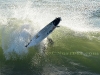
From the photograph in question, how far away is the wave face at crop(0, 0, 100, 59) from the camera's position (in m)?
16.4

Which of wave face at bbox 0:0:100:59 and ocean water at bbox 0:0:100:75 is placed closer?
ocean water at bbox 0:0:100:75

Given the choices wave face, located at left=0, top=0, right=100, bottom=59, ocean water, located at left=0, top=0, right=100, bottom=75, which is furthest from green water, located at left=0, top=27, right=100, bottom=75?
wave face, located at left=0, top=0, right=100, bottom=59

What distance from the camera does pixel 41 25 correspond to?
60.6ft

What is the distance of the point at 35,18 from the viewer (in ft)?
67.0

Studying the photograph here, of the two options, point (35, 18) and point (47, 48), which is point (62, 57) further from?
point (35, 18)

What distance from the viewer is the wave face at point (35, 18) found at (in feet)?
53.8

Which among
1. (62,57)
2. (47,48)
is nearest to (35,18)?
(47,48)

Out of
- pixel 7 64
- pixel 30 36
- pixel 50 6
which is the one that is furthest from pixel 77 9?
pixel 7 64

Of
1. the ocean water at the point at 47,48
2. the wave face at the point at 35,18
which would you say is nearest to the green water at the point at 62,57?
the ocean water at the point at 47,48

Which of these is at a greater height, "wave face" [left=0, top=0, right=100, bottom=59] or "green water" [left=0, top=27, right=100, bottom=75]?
"wave face" [left=0, top=0, right=100, bottom=59]

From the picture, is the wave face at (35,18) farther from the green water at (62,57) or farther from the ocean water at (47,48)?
the green water at (62,57)

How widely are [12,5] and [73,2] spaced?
843cm

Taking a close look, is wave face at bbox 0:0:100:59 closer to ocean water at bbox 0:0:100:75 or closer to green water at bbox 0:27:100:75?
ocean water at bbox 0:0:100:75

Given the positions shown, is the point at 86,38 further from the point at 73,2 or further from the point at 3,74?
the point at 73,2
